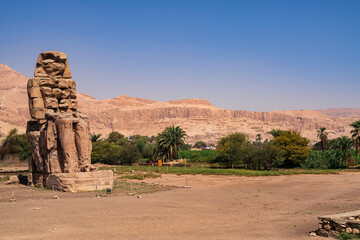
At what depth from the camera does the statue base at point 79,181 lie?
1755 cm

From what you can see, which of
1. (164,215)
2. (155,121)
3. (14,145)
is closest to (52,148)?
(164,215)

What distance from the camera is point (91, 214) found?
12039 mm

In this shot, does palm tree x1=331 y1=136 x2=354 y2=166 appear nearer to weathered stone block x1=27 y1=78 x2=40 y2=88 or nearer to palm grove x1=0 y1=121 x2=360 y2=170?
palm grove x1=0 y1=121 x2=360 y2=170

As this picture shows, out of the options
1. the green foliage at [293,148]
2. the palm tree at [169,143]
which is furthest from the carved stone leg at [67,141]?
the green foliage at [293,148]

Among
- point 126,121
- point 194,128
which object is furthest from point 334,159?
point 126,121

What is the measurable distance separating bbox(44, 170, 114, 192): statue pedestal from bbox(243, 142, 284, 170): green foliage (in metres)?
21.4

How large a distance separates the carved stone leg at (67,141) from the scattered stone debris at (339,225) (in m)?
13.9

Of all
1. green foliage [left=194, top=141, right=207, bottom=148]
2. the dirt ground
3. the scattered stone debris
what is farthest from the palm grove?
green foliage [left=194, top=141, right=207, bottom=148]

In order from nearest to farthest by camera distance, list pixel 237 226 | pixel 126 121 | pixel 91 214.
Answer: pixel 237 226, pixel 91 214, pixel 126 121

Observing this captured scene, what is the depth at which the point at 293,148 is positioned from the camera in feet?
129

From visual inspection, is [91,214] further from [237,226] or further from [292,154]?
[292,154]

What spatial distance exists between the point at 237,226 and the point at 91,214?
5.39 m

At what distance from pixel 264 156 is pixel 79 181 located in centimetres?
2343

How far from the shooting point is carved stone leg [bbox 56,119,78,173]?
725 inches
